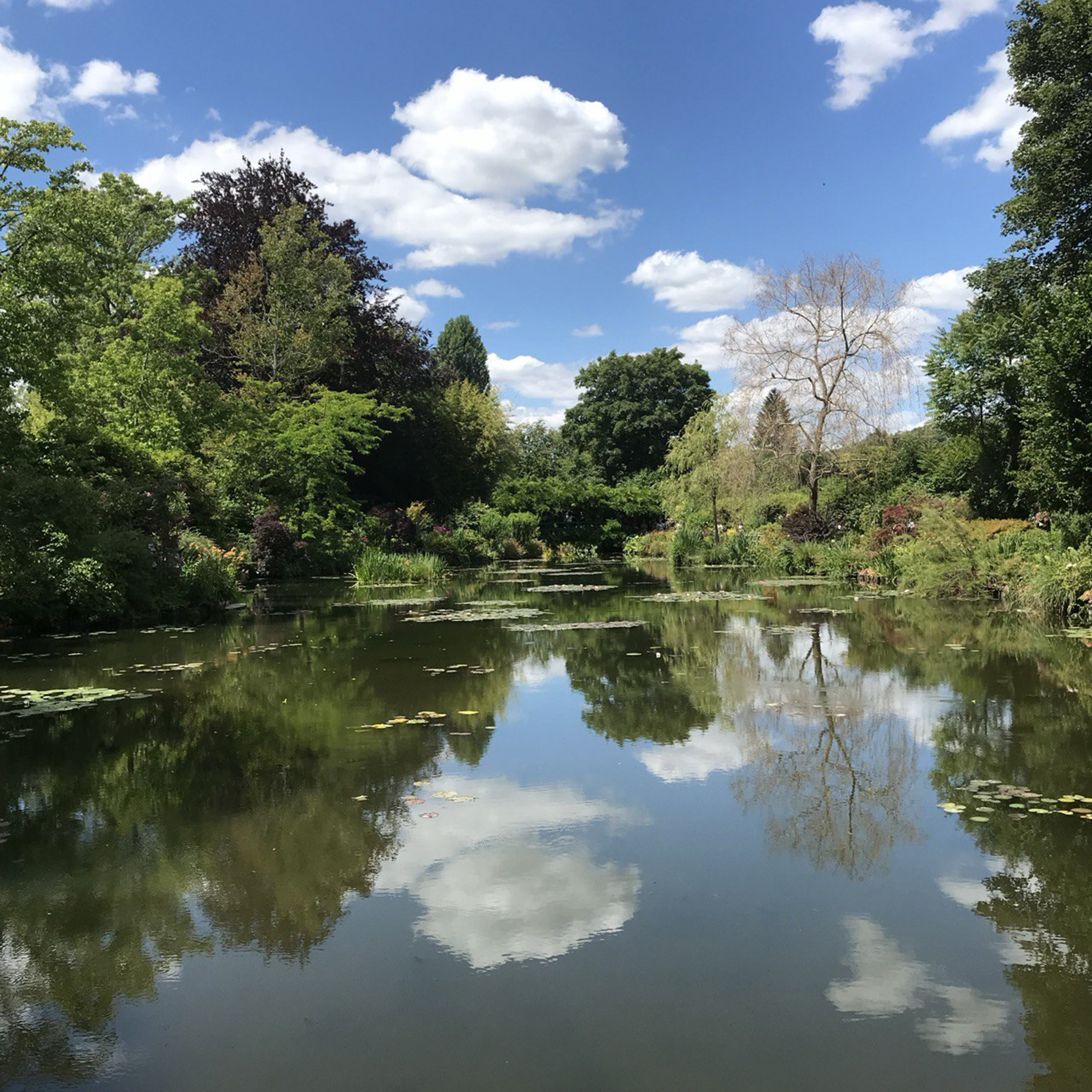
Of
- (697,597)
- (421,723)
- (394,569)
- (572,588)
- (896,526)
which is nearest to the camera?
(421,723)

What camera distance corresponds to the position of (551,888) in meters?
3.44

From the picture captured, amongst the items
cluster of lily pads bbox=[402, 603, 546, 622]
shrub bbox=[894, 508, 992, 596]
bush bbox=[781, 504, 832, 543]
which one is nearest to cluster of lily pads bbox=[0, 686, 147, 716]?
cluster of lily pads bbox=[402, 603, 546, 622]

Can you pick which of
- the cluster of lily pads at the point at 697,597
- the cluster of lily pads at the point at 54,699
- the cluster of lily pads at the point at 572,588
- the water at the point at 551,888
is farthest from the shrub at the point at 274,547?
the water at the point at 551,888

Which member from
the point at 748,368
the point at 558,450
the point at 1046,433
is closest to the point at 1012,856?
the point at 1046,433

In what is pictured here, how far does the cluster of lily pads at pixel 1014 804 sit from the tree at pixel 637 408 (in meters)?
43.7

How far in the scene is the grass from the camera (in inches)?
816

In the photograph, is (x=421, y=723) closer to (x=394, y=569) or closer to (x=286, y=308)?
(x=394, y=569)

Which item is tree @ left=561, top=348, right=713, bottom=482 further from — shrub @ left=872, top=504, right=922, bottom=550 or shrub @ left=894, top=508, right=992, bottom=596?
shrub @ left=894, top=508, right=992, bottom=596

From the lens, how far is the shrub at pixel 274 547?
822 inches

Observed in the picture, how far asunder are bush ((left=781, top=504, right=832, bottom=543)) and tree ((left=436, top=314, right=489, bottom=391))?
127ft

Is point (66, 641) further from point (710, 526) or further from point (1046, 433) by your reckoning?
point (710, 526)

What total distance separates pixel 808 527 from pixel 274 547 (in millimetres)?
14181

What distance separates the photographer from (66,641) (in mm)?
10977

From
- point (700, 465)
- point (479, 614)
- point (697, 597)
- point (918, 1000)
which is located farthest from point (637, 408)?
point (918, 1000)
